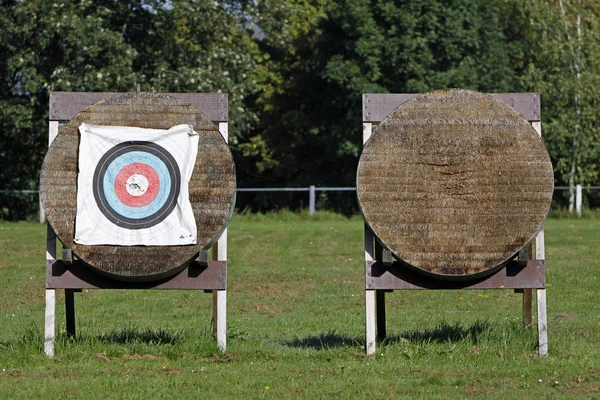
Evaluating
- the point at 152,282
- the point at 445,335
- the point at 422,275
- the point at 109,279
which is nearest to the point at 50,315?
the point at 109,279

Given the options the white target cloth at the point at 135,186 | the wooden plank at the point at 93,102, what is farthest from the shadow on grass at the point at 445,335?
the wooden plank at the point at 93,102

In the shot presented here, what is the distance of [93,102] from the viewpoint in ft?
31.6

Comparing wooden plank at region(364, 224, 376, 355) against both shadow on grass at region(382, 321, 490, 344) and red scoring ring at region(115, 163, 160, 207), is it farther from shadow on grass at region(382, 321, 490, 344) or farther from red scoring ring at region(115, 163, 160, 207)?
red scoring ring at region(115, 163, 160, 207)

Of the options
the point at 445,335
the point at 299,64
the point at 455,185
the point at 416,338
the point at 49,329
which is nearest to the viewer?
the point at 455,185

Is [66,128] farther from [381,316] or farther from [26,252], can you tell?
[26,252]

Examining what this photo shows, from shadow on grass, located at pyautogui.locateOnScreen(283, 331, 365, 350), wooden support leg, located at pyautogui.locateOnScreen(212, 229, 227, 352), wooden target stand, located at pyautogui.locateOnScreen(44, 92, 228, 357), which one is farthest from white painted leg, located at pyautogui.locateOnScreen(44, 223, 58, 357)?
shadow on grass, located at pyautogui.locateOnScreen(283, 331, 365, 350)

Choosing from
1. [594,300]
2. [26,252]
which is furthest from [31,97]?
[594,300]

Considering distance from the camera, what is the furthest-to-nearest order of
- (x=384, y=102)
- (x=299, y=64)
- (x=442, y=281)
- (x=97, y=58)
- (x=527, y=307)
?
Result: (x=299, y=64) < (x=97, y=58) < (x=527, y=307) < (x=384, y=102) < (x=442, y=281)

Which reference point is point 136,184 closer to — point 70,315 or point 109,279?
point 109,279

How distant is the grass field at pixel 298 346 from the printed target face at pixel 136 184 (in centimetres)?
116

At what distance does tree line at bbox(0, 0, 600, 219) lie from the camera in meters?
31.8

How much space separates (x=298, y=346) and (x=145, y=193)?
210 cm

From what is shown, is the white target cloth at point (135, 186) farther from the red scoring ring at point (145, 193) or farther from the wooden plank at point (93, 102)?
the wooden plank at point (93, 102)

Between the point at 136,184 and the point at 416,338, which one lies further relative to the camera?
the point at 416,338
